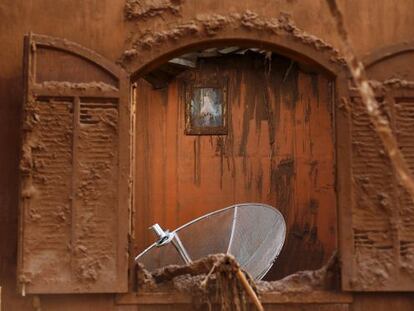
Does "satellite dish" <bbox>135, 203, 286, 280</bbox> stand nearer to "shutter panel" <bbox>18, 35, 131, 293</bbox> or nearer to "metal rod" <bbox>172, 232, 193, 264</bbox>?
"metal rod" <bbox>172, 232, 193, 264</bbox>

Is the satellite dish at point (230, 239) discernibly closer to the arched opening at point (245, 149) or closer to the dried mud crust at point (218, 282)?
the dried mud crust at point (218, 282)

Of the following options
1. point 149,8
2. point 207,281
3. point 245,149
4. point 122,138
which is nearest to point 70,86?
point 122,138

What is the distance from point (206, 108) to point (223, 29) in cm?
310

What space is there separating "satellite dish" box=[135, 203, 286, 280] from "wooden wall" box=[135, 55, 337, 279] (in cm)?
165

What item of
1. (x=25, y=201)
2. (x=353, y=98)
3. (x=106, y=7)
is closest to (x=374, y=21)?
(x=353, y=98)

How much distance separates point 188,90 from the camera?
7.87 m

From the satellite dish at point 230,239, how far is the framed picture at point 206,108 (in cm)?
189

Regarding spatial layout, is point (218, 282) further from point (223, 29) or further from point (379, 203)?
point (223, 29)

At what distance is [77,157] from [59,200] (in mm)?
277

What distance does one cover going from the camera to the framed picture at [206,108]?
7.82m

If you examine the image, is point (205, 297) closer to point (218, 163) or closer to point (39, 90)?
point (39, 90)

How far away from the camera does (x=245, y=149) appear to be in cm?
782

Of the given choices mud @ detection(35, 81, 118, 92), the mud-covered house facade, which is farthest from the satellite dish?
mud @ detection(35, 81, 118, 92)

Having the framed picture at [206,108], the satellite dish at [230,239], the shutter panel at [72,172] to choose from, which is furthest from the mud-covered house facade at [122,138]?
the framed picture at [206,108]
